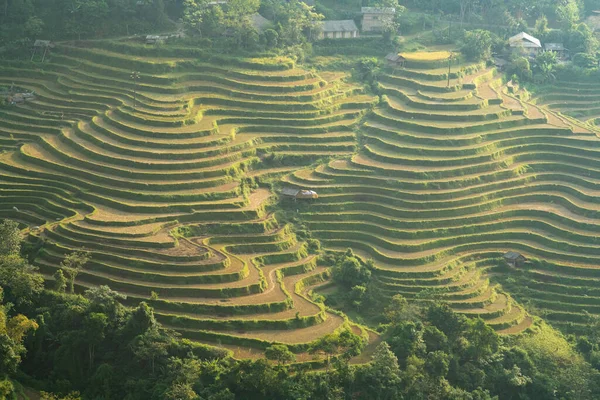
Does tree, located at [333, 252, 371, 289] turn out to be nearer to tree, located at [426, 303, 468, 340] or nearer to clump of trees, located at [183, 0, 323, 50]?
tree, located at [426, 303, 468, 340]

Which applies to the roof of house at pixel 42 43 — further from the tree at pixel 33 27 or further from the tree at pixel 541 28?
the tree at pixel 541 28

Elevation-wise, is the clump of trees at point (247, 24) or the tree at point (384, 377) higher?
the clump of trees at point (247, 24)

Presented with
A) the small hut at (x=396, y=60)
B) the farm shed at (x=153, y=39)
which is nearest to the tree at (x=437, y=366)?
the small hut at (x=396, y=60)

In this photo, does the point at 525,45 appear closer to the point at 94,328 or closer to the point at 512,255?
the point at 512,255

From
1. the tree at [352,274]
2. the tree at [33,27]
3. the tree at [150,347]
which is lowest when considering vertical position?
the tree at [150,347]

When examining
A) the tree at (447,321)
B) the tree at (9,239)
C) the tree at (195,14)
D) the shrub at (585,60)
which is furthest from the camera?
the shrub at (585,60)

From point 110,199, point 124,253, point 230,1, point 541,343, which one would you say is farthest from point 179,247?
point 230,1

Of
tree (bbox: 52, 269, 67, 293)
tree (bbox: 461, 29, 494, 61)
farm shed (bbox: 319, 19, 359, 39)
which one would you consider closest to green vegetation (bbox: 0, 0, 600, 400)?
tree (bbox: 461, 29, 494, 61)

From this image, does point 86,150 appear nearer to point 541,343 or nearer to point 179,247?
point 179,247
